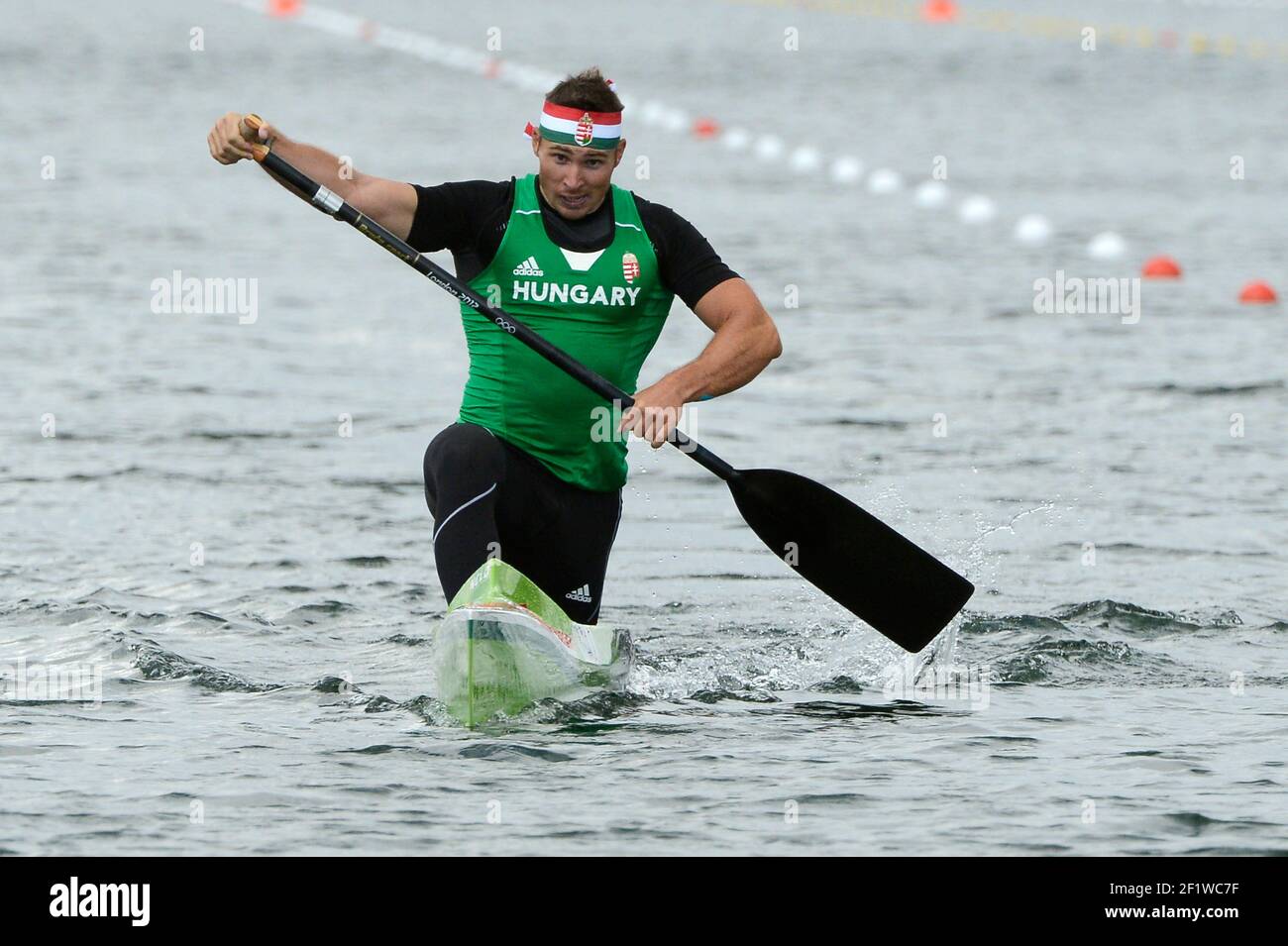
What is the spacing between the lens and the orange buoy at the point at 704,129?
28.2 meters

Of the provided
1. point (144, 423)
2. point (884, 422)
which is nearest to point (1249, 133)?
point (884, 422)

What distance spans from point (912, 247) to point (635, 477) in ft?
29.7

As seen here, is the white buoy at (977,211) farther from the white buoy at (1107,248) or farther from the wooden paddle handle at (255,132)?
the wooden paddle handle at (255,132)

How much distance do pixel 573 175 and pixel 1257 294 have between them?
10.7 meters

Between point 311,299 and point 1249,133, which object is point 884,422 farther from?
point 1249,133

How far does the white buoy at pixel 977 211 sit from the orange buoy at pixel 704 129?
5.94 meters

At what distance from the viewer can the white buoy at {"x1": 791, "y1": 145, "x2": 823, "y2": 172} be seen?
2548 cm

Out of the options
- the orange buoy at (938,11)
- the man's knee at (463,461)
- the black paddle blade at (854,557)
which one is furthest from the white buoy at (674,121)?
the man's knee at (463,461)

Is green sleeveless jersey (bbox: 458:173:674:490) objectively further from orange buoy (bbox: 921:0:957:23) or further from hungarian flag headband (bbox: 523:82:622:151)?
orange buoy (bbox: 921:0:957:23)

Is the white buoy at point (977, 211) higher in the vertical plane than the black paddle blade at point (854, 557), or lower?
higher

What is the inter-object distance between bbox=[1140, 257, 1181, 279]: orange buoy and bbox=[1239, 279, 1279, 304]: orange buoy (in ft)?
3.30

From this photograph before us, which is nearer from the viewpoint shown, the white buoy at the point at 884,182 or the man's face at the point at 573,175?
the man's face at the point at 573,175

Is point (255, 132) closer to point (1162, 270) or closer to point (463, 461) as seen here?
point (463, 461)
